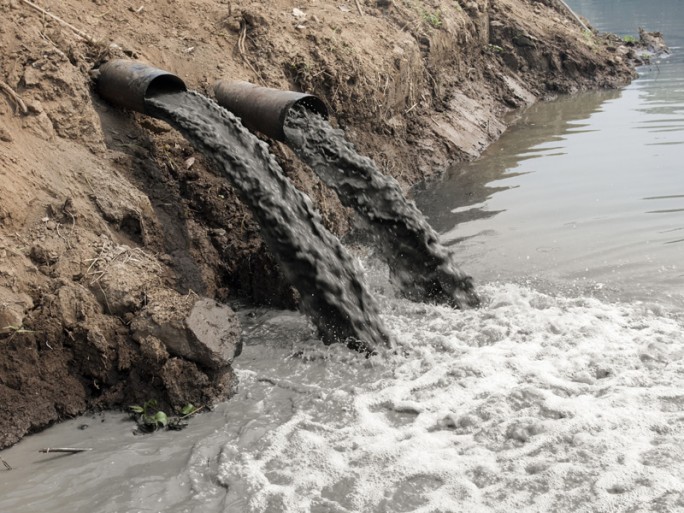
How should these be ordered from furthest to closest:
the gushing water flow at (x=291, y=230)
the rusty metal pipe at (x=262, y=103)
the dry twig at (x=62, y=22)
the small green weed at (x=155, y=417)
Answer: the dry twig at (x=62, y=22) → the rusty metal pipe at (x=262, y=103) → the gushing water flow at (x=291, y=230) → the small green weed at (x=155, y=417)

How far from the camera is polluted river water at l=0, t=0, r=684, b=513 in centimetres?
378

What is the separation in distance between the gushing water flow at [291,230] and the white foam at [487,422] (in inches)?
9.5

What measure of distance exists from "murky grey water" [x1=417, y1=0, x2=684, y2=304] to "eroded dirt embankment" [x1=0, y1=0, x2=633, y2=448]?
922mm

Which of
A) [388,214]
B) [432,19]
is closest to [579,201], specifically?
[388,214]

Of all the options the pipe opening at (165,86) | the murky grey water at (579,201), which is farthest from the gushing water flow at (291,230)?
the murky grey water at (579,201)

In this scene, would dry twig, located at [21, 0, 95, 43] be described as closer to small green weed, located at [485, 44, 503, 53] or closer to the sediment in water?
the sediment in water

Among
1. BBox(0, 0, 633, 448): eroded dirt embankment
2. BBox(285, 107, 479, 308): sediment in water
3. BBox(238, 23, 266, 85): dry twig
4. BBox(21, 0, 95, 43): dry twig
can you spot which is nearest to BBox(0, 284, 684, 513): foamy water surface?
BBox(0, 0, 633, 448): eroded dirt embankment

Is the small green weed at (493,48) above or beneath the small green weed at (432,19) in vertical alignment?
beneath

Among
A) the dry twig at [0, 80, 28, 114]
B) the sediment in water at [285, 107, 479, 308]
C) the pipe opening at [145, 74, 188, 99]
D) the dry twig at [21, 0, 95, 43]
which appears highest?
the dry twig at [21, 0, 95, 43]

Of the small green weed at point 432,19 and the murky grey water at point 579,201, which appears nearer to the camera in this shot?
the murky grey water at point 579,201

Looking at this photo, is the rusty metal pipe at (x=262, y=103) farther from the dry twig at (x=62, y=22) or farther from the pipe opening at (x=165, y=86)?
the dry twig at (x=62, y=22)

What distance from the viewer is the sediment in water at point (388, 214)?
240 inches

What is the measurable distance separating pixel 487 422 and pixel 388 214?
8.11ft

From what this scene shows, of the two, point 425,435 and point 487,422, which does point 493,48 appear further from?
point 425,435
